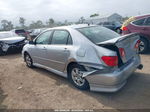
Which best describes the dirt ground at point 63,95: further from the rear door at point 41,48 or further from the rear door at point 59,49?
the rear door at point 41,48

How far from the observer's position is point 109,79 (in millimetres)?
3133

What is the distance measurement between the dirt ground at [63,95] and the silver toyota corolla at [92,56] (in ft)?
0.90

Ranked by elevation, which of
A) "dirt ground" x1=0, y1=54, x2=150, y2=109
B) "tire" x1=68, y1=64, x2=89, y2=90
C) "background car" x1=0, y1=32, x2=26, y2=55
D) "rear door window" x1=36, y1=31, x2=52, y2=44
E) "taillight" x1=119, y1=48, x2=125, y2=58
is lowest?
"dirt ground" x1=0, y1=54, x2=150, y2=109

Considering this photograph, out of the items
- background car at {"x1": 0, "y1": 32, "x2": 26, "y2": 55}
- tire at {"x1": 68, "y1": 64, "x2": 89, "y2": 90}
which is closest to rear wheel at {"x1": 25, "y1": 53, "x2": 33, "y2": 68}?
tire at {"x1": 68, "y1": 64, "x2": 89, "y2": 90}

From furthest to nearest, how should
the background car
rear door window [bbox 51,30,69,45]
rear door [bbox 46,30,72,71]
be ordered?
the background car → rear door window [bbox 51,30,69,45] → rear door [bbox 46,30,72,71]

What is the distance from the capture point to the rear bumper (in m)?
3.12

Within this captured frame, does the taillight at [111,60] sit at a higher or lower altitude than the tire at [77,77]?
higher

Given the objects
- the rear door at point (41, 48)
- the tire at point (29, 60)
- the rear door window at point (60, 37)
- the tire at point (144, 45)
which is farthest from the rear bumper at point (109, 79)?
the tire at point (144, 45)

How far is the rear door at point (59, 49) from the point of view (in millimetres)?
3975

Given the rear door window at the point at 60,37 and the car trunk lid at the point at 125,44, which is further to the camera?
the rear door window at the point at 60,37

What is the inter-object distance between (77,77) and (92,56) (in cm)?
81

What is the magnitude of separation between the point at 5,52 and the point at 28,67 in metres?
3.61

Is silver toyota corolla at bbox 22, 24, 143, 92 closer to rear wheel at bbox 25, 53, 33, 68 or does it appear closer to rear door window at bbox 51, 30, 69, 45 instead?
rear door window at bbox 51, 30, 69, 45

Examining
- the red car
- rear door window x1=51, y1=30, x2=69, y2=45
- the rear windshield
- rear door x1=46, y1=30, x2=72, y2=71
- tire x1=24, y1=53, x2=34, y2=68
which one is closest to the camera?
the rear windshield
